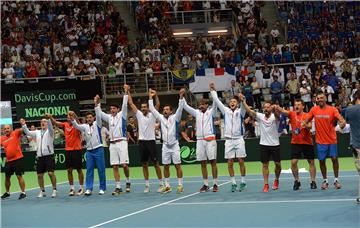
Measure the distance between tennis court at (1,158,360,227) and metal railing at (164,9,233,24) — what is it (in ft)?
68.0

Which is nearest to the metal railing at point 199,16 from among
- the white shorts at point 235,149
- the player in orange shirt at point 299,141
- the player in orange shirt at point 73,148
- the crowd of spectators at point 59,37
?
the crowd of spectators at point 59,37

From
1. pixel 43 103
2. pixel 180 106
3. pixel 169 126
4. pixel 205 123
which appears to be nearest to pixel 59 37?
pixel 43 103

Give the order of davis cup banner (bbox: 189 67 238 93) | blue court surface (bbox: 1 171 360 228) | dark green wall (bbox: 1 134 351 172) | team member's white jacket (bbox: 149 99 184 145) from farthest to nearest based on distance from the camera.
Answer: davis cup banner (bbox: 189 67 238 93) < dark green wall (bbox: 1 134 351 172) < team member's white jacket (bbox: 149 99 184 145) < blue court surface (bbox: 1 171 360 228)

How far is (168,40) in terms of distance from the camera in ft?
117

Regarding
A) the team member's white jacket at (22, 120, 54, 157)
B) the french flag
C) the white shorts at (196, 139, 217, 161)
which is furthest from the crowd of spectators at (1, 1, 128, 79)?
the white shorts at (196, 139, 217, 161)

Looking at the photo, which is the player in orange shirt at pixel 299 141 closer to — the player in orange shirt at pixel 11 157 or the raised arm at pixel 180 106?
the raised arm at pixel 180 106

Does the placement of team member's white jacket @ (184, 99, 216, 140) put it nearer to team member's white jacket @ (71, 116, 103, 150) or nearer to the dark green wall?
team member's white jacket @ (71, 116, 103, 150)

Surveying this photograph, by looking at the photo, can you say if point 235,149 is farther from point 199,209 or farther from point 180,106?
point 199,209

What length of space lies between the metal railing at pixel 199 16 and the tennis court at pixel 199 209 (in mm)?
20736

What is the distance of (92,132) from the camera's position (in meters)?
18.8

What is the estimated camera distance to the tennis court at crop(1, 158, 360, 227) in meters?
12.8

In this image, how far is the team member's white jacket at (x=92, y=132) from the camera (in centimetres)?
1873

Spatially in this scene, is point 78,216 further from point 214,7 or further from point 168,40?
point 214,7

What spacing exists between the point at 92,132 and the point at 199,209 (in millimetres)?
5271
